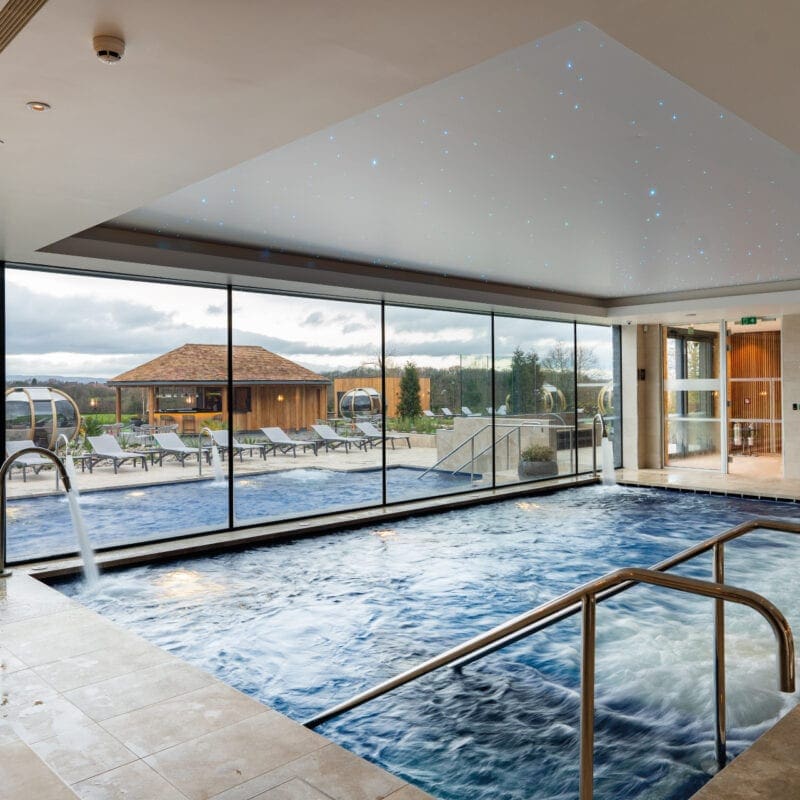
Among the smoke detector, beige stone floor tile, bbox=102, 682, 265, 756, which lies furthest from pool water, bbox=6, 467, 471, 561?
the smoke detector

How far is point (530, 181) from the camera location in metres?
4.99

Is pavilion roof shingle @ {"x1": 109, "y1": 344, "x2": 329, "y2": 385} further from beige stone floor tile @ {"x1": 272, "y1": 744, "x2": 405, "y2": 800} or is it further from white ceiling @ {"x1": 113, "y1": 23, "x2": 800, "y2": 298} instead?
beige stone floor tile @ {"x1": 272, "y1": 744, "x2": 405, "y2": 800}

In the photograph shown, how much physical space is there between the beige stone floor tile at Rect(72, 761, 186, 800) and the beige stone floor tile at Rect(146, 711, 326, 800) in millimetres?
38

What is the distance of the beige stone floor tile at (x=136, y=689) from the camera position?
324 cm

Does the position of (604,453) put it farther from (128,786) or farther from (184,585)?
(128,786)

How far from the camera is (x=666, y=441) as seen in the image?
13.5 m

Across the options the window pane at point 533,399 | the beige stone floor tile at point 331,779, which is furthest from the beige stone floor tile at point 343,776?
the window pane at point 533,399

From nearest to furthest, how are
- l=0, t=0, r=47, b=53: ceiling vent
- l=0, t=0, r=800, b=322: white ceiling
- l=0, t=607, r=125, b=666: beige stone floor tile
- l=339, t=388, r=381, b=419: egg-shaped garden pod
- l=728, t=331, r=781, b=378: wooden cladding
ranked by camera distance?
1. l=0, t=0, r=47, b=53: ceiling vent
2. l=0, t=0, r=800, b=322: white ceiling
3. l=0, t=607, r=125, b=666: beige stone floor tile
4. l=339, t=388, r=381, b=419: egg-shaped garden pod
5. l=728, t=331, r=781, b=378: wooden cladding

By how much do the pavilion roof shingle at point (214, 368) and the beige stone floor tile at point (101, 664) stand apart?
374cm

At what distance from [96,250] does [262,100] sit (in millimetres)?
3906

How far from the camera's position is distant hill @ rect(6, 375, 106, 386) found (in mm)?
6500

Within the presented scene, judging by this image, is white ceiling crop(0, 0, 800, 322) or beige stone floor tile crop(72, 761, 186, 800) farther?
beige stone floor tile crop(72, 761, 186, 800)

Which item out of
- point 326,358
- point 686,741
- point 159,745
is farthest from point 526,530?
point 159,745

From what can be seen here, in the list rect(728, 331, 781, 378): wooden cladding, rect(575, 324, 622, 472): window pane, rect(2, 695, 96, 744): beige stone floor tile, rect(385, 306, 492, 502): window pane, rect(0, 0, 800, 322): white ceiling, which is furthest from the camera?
rect(575, 324, 622, 472): window pane
